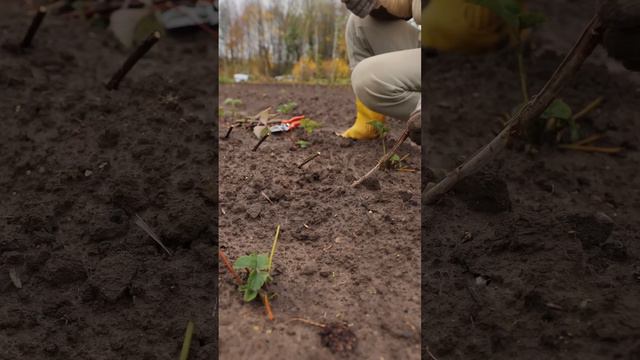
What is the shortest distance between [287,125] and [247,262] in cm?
34

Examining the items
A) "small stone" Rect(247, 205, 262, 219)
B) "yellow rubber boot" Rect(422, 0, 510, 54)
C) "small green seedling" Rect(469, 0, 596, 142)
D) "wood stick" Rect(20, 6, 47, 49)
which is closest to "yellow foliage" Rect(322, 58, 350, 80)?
"small stone" Rect(247, 205, 262, 219)

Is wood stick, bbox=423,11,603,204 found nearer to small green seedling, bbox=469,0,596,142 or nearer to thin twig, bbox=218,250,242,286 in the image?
small green seedling, bbox=469,0,596,142

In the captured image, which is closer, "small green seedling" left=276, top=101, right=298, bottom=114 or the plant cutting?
the plant cutting

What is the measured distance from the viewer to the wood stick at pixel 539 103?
1482 millimetres

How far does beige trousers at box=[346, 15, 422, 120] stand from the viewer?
54.4 inches

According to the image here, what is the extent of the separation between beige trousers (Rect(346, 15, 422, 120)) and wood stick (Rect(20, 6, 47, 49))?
6.08 feet

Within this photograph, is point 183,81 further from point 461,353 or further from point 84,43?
point 461,353

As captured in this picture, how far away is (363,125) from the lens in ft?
5.17

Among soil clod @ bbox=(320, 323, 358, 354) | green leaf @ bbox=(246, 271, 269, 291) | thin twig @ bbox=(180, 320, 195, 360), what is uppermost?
green leaf @ bbox=(246, 271, 269, 291)

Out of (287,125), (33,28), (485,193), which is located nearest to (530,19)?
(485,193)

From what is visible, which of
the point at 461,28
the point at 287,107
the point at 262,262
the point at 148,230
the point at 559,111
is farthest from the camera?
the point at 461,28

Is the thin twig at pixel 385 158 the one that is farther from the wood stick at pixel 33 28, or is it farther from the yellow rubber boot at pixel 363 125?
the wood stick at pixel 33 28

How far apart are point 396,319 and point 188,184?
0.81 meters

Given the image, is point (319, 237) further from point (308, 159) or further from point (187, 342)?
point (187, 342)
